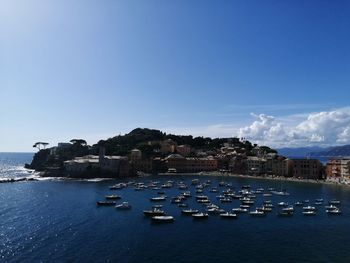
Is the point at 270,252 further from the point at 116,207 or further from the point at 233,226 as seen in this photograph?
the point at 116,207

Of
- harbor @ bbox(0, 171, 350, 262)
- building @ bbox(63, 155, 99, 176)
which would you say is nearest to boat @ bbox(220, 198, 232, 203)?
harbor @ bbox(0, 171, 350, 262)

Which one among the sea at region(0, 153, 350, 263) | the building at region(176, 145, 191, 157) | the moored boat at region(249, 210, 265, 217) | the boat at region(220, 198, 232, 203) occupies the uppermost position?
the building at region(176, 145, 191, 157)

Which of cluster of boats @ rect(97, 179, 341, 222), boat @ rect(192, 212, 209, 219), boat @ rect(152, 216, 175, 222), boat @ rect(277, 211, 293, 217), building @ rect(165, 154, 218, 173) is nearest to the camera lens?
boat @ rect(152, 216, 175, 222)

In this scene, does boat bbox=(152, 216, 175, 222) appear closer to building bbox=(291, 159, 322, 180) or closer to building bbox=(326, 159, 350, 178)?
building bbox=(326, 159, 350, 178)

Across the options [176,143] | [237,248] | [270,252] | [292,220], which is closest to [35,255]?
[237,248]

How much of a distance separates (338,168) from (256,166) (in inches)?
1041

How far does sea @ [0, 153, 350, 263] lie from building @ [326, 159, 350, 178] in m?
42.0

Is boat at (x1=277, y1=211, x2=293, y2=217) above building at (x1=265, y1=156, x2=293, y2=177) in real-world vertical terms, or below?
below

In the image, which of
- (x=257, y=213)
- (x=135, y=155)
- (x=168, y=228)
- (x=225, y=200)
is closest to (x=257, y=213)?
(x=257, y=213)

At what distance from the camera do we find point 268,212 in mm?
59469

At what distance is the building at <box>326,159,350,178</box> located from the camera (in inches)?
4281

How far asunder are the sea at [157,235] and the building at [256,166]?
192ft

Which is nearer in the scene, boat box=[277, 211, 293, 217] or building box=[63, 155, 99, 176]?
boat box=[277, 211, 293, 217]

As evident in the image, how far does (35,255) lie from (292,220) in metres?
33.4
